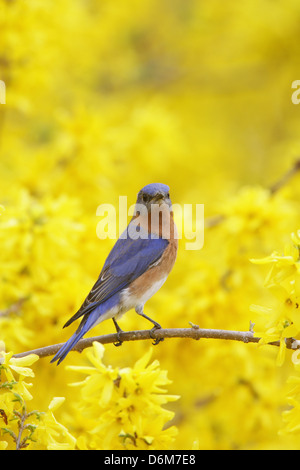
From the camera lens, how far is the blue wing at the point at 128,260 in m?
3.25

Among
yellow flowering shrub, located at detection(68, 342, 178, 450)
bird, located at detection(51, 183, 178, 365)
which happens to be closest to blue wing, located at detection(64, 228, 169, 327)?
bird, located at detection(51, 183, 178, 365)

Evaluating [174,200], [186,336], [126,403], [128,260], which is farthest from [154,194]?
[174,200]

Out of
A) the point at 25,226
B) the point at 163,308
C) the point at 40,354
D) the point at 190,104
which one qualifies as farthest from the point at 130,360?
the point at 190,104

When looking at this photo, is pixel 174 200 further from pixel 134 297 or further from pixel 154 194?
pixel 154 194

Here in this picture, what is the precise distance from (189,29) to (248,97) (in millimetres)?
1295

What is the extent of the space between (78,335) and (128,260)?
651 millimetres

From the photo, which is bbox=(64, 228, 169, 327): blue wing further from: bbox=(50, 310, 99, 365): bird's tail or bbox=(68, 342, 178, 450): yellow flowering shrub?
bbox=(68, 342, 178, 450): yellow flowering shrub

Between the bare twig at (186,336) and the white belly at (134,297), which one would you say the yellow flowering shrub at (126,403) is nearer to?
Result: the bare twig at (186,336)

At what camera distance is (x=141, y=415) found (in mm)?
2471

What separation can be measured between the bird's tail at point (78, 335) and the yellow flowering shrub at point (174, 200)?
148mm

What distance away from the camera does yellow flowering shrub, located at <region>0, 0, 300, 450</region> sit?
99.3 inches

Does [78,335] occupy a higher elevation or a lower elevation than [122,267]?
lower

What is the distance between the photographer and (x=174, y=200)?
6.44 m

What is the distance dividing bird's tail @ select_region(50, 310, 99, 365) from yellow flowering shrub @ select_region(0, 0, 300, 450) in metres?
0.15
